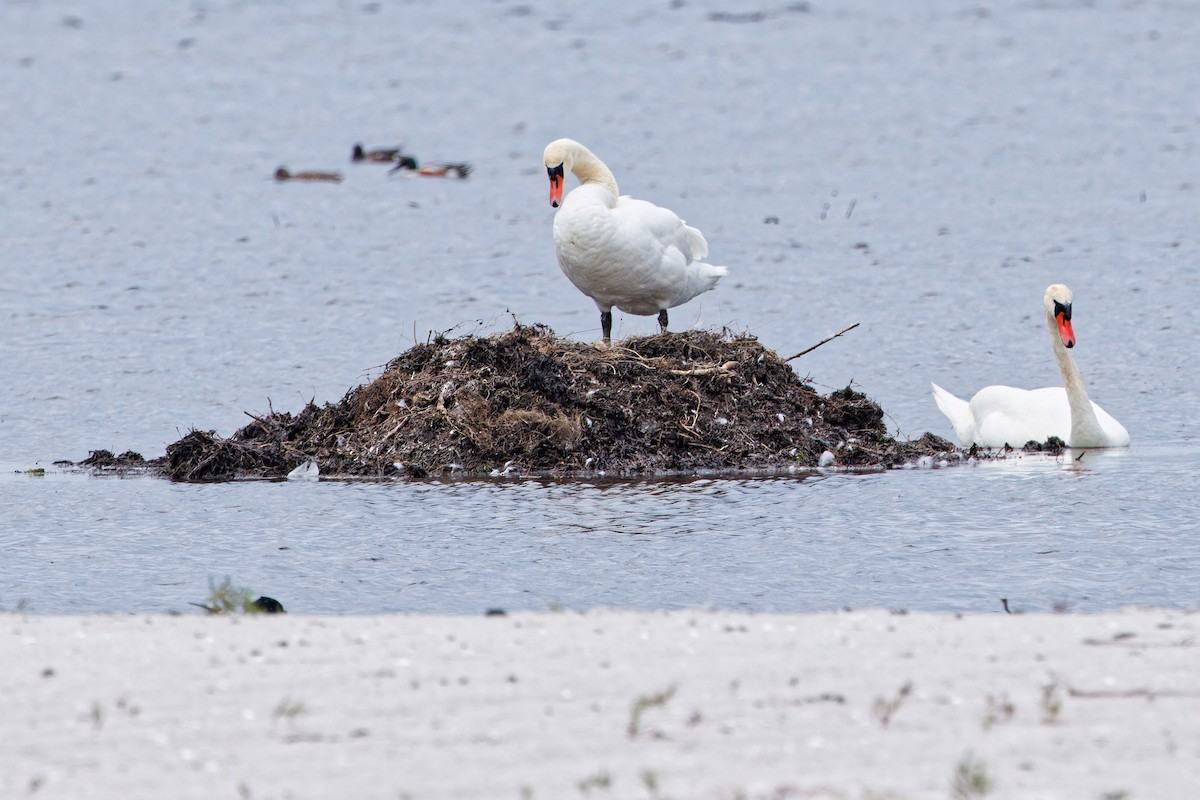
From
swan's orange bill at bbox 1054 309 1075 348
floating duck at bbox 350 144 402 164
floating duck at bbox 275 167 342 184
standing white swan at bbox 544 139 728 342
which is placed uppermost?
floating duck at bbox 350 144 402 164

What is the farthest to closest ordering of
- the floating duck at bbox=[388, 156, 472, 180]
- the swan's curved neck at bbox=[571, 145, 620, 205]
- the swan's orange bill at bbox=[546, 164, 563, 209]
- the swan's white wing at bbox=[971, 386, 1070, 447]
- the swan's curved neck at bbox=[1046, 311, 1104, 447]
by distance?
1. the floating duck at bbox=[388, 156, 472, 180]
2. the swan's curved neck at bbox=[571, 145, 620, 205]
3. the swan's orange bill at bbox=[546, 164, 563, 209]
4. the swan's white wing at bbox=[971, 386, 1070, 447]
5. the swan's curved neck at bbox=[1046, 311, 1104, 447]

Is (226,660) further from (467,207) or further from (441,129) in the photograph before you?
(441,129)

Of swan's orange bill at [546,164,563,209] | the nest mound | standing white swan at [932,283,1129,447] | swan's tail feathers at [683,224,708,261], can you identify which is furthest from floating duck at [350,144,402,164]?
the nest mound

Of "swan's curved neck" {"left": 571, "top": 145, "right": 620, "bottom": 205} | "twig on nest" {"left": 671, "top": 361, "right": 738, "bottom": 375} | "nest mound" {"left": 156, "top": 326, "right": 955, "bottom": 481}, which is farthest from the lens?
"swan's curved neck" {"left": 571, "top": 145, "right": 620, "bottom": 205}

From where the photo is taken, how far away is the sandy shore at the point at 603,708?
4.43m

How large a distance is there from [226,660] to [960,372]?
1074 centimetres

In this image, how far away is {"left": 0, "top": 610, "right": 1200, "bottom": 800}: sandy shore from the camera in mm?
4434

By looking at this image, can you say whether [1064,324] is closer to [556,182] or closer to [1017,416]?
[1017,416]

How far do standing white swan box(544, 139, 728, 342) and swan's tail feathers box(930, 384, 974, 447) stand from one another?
1982 mm

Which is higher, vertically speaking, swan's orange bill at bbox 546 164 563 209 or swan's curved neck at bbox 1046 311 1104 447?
swan's orange bill at bbox 546 164 563 209

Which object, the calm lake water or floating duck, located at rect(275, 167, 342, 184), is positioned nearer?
the calm lake water

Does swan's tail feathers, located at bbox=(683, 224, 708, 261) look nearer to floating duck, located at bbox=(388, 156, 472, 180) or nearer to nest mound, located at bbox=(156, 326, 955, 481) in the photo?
nest mound, located at bbox=(156, 326, 955, 481)

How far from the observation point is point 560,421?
11141 mm

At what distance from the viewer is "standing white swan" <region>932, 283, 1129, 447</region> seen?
40.5 ft
